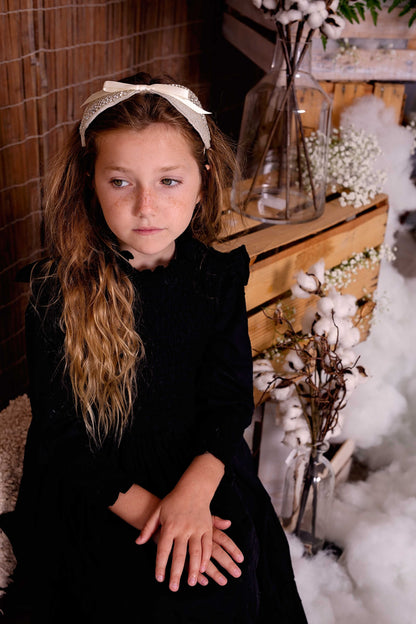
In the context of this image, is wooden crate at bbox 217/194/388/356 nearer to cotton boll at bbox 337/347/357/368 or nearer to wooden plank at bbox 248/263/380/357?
wooden plank at bbox 248/263/380/357

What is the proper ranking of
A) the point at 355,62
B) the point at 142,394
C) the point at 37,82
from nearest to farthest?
Answer: the point at 142,394
the point at 37,82
the point at 355,62

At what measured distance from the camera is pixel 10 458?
1.46 meters

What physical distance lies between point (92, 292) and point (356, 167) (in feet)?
3.21

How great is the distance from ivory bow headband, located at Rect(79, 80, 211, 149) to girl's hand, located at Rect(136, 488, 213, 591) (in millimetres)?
681

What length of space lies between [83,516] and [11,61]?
1.16 m

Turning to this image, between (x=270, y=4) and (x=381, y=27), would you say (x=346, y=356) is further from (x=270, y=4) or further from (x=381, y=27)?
(x=381, y=27)

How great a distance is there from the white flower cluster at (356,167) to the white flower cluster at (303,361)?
1.35 ft

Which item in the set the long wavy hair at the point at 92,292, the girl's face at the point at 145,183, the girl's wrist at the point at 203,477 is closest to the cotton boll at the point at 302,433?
the girl's wrist at the point at 203,477

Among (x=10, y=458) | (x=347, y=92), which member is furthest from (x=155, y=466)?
A: (x=347, y=92)

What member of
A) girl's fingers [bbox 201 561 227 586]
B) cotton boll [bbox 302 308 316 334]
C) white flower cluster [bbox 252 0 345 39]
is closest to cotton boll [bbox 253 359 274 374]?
cotton boll [bbox 302 308 316 334]

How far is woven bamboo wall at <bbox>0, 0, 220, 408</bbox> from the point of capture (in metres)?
1.73

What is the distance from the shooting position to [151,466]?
1312 millimetres

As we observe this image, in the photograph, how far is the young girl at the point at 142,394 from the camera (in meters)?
1.16

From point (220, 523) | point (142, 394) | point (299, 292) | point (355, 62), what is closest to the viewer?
point (220, 523)
